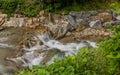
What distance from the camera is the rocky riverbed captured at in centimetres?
1071

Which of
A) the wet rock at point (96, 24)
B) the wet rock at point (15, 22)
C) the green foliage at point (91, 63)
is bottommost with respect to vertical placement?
the wet rock at point (96, 24)

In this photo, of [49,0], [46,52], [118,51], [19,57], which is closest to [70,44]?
[46,52]

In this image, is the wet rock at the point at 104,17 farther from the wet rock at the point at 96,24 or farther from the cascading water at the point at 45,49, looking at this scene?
the cascading water at the point at 45,49

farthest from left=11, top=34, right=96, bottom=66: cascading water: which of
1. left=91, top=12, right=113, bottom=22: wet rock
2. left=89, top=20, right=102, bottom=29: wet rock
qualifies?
left=91, top=12, right=113, bottom=22: wet rock

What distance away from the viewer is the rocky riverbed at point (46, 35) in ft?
35.1

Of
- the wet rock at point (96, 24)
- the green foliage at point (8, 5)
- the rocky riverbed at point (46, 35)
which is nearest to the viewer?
the rocky riverbed at point (46, 35)

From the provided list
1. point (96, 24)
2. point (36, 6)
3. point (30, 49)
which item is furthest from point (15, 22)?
point (96, 24)

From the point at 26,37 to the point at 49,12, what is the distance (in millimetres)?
2977

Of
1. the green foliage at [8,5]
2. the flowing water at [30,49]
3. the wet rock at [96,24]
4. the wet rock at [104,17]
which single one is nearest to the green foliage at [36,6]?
the green foliage at [8,5]

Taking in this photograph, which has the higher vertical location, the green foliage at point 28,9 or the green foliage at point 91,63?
the green foliage at point 91,63

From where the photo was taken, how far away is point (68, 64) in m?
4.02

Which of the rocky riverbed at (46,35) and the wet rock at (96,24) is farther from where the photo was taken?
the wet rock at (96,24)

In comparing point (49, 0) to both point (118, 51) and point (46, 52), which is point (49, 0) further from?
point (118, 51)

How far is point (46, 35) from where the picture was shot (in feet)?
42.6
